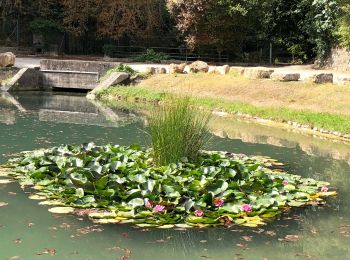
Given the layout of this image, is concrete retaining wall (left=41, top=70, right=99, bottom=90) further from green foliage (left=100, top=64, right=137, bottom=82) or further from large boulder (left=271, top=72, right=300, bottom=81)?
large boulder (left=271, top=72, right=300, bottom=81)

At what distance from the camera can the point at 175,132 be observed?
6324mm

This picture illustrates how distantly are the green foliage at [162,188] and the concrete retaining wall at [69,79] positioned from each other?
474 inches

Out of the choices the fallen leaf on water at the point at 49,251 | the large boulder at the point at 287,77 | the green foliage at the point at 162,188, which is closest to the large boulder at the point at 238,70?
the large boulder at the point at 287,77

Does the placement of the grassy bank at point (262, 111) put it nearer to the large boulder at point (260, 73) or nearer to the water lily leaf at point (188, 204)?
the large boulder at point (260, 73)

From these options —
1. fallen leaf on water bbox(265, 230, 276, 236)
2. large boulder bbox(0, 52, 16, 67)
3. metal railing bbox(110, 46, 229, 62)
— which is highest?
metal railing bbox(110, 46, 229, 62)

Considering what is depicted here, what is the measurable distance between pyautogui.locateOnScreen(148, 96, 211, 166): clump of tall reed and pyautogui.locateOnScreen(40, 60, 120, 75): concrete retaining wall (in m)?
12.3

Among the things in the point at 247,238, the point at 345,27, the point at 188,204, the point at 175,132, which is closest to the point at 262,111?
the point at 175,132

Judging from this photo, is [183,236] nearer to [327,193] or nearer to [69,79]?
[327,193]

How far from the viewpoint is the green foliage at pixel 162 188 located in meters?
5.23

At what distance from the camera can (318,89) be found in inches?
542

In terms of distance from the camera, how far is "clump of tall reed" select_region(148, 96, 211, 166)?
6.32 meters

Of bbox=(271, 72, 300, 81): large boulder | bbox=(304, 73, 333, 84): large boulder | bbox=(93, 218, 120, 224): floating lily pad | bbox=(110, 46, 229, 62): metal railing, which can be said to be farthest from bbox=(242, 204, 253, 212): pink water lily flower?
bbox=(110, 46, 229, 62): metal railing

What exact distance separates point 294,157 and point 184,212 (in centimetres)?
368

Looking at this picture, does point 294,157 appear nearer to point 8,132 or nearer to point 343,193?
point 343,193
